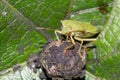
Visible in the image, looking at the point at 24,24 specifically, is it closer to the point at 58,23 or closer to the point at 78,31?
the point at 58,23

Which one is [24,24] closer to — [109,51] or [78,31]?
[78,31]

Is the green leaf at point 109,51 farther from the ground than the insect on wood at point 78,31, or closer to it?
closer to it

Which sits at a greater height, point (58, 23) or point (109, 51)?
point (58, 23)

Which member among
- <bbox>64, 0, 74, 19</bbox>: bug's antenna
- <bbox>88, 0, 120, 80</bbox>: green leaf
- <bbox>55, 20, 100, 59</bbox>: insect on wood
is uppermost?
<bbox>64, 0, 74, 19</bbox>: bug's antenna

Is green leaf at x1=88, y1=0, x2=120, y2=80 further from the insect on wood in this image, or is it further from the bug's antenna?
the bug's antenna

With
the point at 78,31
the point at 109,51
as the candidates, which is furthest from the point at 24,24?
the point at 109,51

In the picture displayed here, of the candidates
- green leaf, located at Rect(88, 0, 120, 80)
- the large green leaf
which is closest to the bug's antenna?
the large green leaf

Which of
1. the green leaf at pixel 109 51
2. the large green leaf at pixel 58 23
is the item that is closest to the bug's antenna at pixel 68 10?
the large green leaf at pixel 58 23

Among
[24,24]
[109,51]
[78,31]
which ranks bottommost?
[109,51]

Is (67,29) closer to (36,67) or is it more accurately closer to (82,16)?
(82,16)

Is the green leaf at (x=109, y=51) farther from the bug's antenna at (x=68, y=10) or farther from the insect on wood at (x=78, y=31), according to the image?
the bug's antenna at (x=68, y=10)

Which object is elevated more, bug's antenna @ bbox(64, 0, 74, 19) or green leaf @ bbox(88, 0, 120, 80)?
bug's antenna @ bbox(64, 0, 74, 19)

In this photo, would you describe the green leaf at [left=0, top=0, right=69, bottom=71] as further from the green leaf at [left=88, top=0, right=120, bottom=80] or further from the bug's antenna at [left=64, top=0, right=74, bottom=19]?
the green leaf at [left=88, top=0, right=120, bottom=80]
